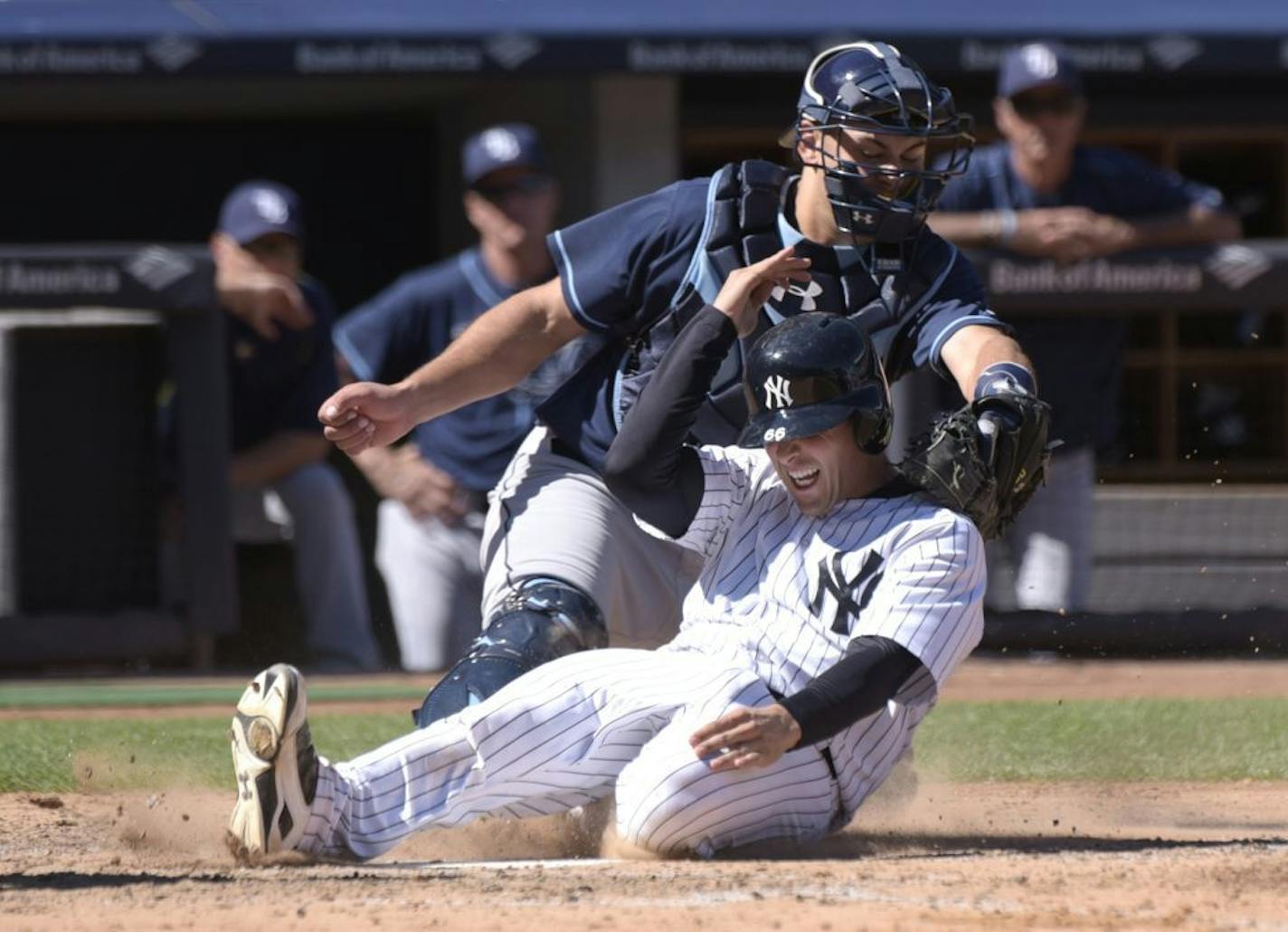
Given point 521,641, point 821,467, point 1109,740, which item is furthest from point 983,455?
point 1109,740

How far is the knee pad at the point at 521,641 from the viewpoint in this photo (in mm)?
4133

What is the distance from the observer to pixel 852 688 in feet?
12.4

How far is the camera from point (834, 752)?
161 inches

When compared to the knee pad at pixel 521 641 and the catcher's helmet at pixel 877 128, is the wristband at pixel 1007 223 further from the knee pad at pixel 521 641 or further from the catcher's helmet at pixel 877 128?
the knee pad at pixel 521 641

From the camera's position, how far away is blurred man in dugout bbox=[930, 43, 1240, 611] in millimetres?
7734

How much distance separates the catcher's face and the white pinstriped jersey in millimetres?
38

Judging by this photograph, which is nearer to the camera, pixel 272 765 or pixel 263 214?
pixel 272 765

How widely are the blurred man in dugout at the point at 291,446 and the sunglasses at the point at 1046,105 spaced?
2.60m

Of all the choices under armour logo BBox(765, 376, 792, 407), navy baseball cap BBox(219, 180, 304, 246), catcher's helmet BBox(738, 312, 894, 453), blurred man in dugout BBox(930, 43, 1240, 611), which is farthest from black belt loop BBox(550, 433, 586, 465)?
navy baseball cap BBox(219, 180, 304, 246)

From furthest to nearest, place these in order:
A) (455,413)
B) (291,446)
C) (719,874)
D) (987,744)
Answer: (291,446) < (455,413) < (987,744) < (719,874)

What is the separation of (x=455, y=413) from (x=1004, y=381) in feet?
11.9

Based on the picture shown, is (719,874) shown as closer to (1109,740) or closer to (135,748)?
(135,748)

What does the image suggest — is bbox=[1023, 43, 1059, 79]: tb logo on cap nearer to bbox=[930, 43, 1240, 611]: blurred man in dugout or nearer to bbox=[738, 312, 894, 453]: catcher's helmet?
bbox=[930, 43, 1240, 611]: blurred man in dugout

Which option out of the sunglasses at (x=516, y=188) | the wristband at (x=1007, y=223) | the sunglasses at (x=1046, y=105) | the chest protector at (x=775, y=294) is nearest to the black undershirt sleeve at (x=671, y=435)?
the chest protector at (x=775, y=294)
